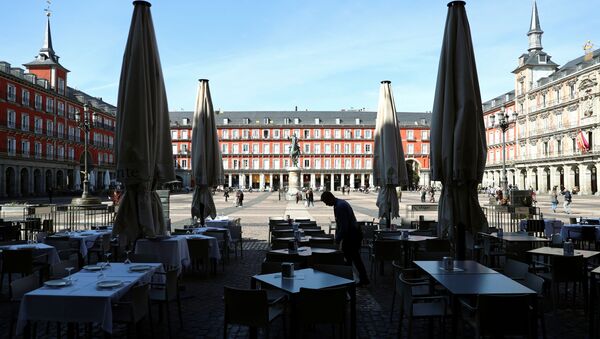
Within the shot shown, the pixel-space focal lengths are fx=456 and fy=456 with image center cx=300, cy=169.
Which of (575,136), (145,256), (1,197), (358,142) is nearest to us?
(145,256)

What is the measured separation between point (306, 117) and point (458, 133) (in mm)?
81664

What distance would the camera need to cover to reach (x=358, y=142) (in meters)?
84.0

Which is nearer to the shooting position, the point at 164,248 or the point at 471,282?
the point at 471,282

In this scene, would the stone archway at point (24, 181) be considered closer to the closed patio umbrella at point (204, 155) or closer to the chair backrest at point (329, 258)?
the closed patio umbrella at point (204, 155)

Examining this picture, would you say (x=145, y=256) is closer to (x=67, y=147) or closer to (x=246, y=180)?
(x=67, y=147)

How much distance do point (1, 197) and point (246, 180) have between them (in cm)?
4720

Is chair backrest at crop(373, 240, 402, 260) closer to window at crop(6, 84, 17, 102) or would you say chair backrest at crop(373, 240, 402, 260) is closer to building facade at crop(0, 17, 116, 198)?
building facade at crop(0, 17, 116, 198)

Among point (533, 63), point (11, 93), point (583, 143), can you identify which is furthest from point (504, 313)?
point (533, 63)

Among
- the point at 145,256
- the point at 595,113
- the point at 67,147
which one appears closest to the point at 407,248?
the point at 145,256

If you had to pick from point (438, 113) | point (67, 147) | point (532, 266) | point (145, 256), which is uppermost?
point (67, 147)

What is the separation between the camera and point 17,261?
A: 6766 millimetres

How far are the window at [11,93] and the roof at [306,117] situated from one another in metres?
41.4

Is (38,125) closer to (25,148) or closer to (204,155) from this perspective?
(25,148)

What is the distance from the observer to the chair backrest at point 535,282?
4.74 meters
